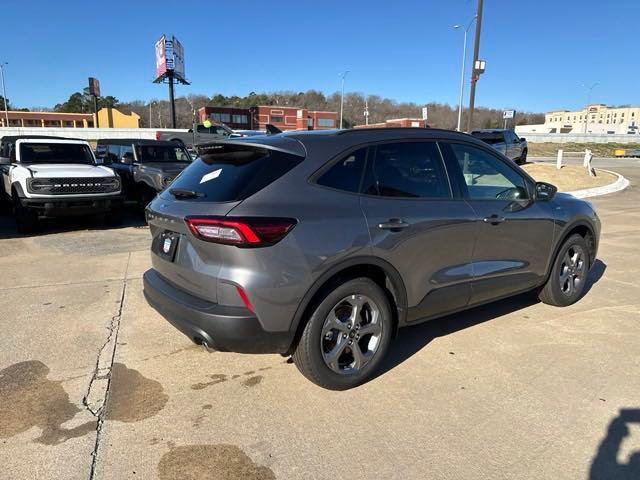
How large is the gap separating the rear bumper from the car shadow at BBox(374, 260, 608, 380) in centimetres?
105

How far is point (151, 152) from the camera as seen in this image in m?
11.9

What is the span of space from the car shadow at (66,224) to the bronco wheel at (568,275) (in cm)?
818

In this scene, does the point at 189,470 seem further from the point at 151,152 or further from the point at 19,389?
the point at 151,152

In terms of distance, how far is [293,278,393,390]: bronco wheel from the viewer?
10.3 ft

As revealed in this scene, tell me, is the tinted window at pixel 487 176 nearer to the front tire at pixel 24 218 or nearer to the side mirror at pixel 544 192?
the side mirror at pixel 544 192

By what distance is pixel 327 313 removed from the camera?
3150 millimetres

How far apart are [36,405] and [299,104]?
137 metres

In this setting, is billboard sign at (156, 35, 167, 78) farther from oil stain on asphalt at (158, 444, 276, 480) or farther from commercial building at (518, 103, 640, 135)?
commercial building at (518, 103, 640, 135)

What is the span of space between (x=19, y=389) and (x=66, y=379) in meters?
0.29

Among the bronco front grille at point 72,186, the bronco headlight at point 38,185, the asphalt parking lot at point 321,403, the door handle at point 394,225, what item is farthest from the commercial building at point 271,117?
the door handle at point 394,225

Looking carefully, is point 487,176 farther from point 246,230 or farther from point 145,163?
point 145,163

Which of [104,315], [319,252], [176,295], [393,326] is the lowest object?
[104,315]

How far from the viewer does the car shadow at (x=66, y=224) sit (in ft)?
30.5

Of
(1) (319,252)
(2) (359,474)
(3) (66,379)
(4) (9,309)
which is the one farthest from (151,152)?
(2) (359,474)
